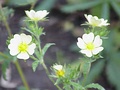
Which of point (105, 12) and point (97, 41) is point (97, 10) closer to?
point (105, 12)

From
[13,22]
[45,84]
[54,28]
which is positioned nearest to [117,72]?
[45,84]

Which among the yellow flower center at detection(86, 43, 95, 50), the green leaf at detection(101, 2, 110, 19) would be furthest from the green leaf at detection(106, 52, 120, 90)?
the yellow flower center at detection(86, 43, 95, 50)

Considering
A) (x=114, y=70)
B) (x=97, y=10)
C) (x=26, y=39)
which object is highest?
(x=97, y=10)

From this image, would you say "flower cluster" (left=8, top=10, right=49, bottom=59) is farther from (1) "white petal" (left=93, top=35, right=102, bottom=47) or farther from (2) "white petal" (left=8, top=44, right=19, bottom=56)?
(1) "white petal" (left=93, top=35, right=102, bottom=47)

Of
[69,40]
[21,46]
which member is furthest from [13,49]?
[69,40]

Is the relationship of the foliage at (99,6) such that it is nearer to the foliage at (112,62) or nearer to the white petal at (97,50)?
the foliage at (112,62)

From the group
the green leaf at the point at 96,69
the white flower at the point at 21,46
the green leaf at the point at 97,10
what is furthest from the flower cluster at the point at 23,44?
the green leaf at the point at 97,10
